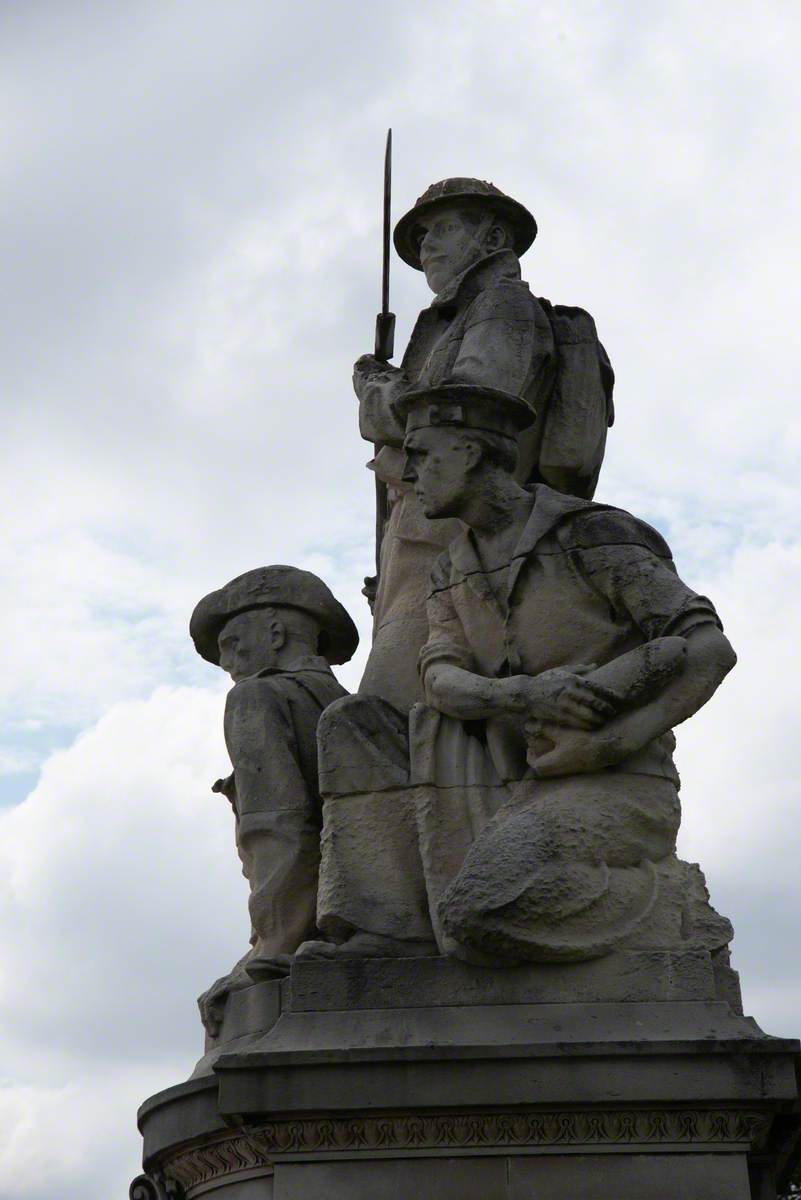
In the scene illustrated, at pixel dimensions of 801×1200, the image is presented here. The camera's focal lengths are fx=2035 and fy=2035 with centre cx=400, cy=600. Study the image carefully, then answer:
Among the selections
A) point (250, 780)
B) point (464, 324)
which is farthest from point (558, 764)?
point (464, 324)

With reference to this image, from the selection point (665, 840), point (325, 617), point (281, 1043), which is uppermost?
point (325, 617)

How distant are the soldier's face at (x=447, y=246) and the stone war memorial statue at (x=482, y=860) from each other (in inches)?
11.1

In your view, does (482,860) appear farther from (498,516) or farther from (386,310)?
(386,310)

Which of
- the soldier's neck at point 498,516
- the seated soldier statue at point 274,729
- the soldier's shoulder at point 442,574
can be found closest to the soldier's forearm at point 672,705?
the soldier's neck at point 498,516

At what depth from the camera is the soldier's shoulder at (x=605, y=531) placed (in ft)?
26.6

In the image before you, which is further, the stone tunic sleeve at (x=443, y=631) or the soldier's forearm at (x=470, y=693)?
the stone tunic sleeve at (x=443, y=631)

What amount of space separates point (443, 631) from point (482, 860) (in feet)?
4.04

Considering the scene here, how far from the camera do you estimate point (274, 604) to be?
30.7ft

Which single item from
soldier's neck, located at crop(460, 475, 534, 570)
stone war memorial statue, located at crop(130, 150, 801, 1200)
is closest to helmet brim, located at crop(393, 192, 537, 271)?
stone war memorial statue, located at crop(130, 150, 801, 1200)

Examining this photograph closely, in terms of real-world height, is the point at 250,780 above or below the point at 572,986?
above

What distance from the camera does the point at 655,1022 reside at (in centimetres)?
725

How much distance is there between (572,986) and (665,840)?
0.73 metres

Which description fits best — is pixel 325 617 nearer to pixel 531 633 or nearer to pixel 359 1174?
pixel 531 633

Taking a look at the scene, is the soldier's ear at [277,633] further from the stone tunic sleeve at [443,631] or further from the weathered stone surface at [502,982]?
the weathered stone surface at [502,982]
